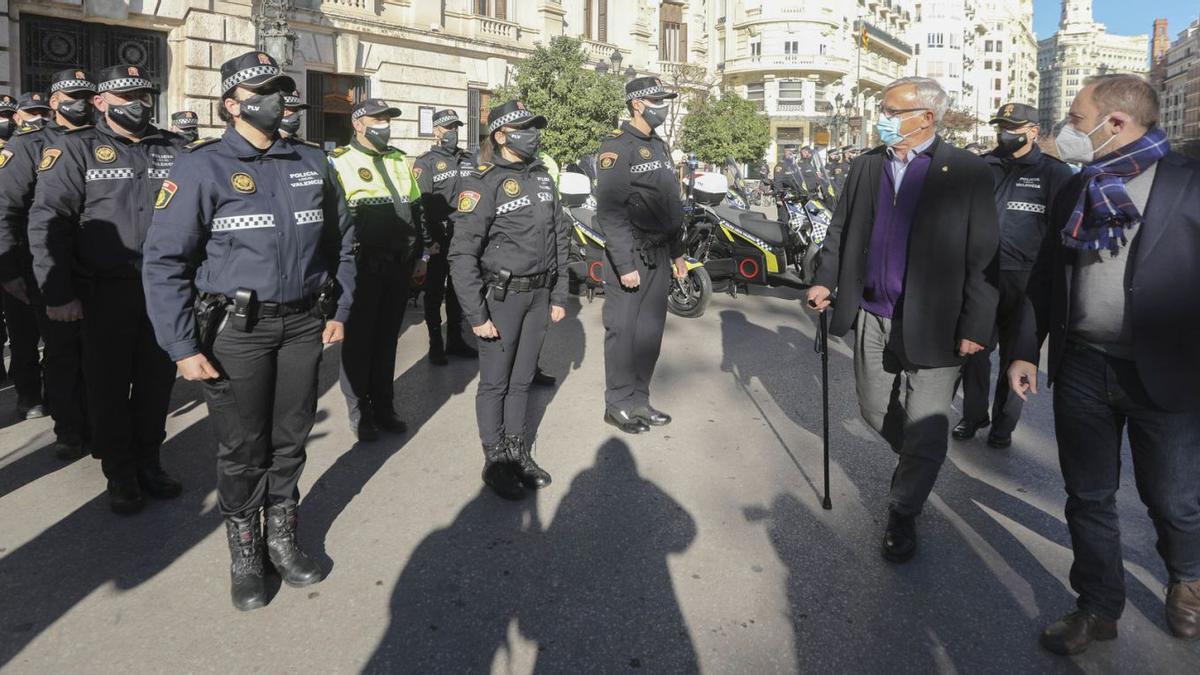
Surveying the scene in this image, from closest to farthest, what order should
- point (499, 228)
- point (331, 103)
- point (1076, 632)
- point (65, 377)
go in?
point (1076, 632), point (499, 228), point (65, 377), point (331, 103)

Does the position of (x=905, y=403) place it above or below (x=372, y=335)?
below

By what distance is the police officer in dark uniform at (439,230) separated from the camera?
721 cm

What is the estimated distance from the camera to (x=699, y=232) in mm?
9938

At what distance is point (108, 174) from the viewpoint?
4098 mm

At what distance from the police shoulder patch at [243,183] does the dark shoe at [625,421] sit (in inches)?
112

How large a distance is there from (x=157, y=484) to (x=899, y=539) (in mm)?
3512

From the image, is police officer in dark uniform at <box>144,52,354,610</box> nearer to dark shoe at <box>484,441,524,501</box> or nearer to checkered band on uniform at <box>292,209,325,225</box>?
checkered band on uniform at <box>292,209,325,225</box>

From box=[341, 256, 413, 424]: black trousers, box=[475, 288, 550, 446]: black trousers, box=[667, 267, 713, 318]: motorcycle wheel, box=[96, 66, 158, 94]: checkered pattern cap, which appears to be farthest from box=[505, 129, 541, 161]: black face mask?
box=[667, 267, 713, 318]: motorcycle wheel

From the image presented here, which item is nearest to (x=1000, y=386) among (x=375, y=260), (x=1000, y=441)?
(x=1000, y=441)

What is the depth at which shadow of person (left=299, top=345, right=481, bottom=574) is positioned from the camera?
3908 millimetres

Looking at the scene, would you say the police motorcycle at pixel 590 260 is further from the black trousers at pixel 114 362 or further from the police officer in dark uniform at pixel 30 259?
the black trousers at pixel 114 362

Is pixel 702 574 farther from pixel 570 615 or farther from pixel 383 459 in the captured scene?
pixel 383 459

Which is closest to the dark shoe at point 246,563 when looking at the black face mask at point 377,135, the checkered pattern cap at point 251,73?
the checkered pattern cap at point 251,73

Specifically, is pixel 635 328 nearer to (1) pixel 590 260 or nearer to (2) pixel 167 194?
(2) pixel 167 194
